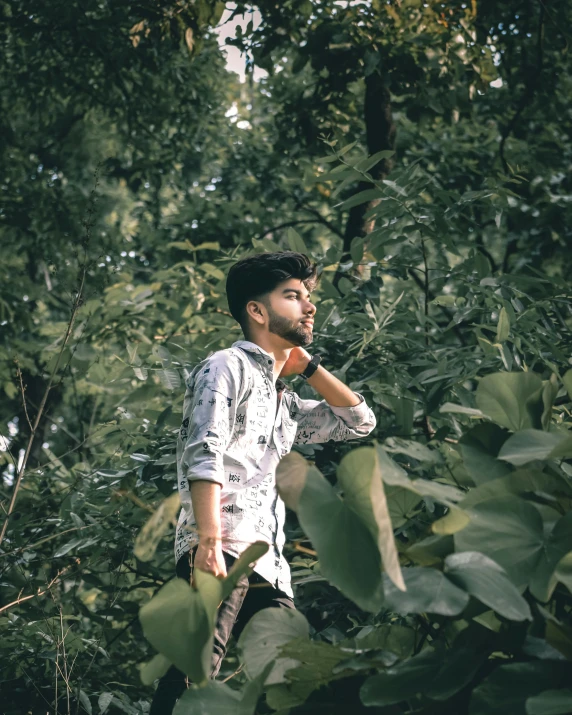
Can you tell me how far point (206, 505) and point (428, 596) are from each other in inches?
48.7

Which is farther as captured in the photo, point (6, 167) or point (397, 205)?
point (6, 167)

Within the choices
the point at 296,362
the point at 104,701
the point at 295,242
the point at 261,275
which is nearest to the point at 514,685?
the point at 296,362

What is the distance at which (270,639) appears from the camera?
→ 0.89 metres

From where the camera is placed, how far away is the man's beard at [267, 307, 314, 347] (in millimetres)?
2529

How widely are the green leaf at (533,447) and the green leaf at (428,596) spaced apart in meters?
0.15

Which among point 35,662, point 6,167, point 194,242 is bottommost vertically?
point 35,662

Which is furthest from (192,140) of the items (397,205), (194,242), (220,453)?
(220,453)

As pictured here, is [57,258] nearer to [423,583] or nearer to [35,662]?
[35,662]

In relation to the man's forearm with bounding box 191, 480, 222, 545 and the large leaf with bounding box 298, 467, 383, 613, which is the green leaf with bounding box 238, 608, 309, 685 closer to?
the large leaf with bounding box 298, 467, 383, 613

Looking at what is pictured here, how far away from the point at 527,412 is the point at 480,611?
0.24m

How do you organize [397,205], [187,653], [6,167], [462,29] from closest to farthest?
[187,653] < [397,205] < [462,29] < [6,167]

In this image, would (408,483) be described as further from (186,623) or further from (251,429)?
(251,429)

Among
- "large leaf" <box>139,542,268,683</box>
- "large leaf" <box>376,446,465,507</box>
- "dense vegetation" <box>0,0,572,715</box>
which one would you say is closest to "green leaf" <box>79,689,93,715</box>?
"dense vegetation" <box>0,0,572,715</box>

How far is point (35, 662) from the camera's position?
2865 millimetres
